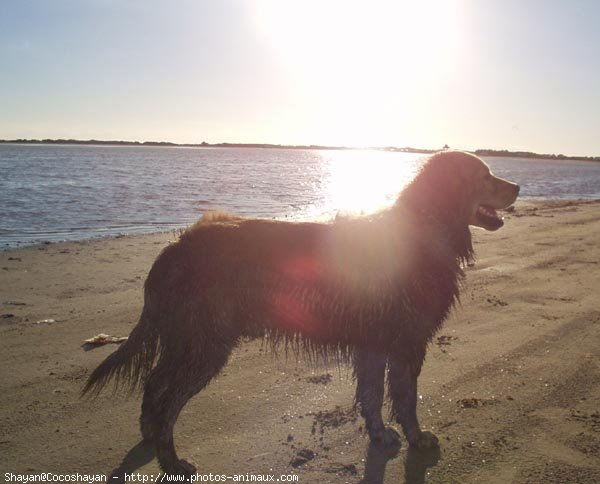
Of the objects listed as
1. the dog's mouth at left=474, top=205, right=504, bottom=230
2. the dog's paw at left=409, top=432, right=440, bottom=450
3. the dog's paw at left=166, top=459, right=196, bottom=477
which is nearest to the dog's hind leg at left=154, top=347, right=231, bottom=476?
Result: the dog's paw at left=166, top=459, right=196, bottom=477

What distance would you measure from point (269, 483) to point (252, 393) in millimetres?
1313

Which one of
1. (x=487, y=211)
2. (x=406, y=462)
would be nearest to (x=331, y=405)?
(x=406, y=462)

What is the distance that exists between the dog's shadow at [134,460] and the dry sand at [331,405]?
13 mm

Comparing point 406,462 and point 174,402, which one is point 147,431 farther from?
point 406,462

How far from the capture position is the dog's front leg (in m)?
4.25

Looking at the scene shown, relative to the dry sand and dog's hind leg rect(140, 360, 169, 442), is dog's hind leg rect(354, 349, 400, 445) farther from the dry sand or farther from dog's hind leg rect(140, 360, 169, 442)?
dog's hind leg rect(140, 360, 169, 442)

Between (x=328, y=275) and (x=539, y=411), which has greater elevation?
(x=328, y=275)

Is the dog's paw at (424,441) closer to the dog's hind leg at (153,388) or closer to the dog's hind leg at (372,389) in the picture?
the dog's hind leg at (372,389)

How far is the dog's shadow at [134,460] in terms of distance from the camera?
387 cm

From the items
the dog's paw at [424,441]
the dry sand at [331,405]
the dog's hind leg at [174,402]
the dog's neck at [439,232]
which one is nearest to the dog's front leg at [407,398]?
the dog's paw at [424,441]

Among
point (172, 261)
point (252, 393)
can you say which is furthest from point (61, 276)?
point (172, 261)

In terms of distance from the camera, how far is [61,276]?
929 centimetres

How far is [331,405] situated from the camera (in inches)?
191

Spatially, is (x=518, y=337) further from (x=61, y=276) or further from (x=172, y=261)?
(x=61, y=276)
